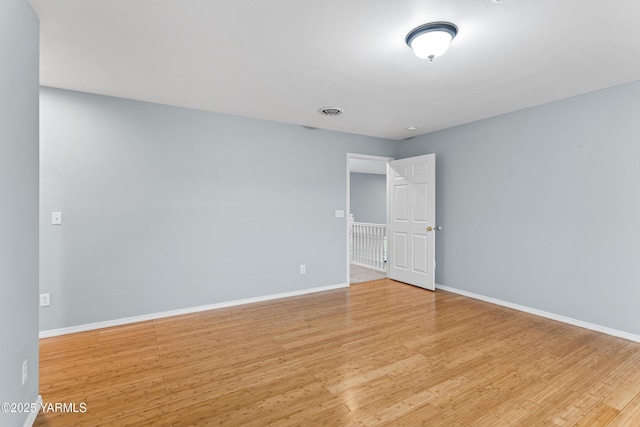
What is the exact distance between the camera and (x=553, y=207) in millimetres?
3430

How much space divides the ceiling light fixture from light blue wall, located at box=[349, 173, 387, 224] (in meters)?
7.96

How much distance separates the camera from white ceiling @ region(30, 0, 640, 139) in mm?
1842

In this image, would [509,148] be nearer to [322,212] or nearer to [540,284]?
[540,284]

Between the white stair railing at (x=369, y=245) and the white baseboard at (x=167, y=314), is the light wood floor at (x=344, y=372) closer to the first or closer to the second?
the white baseboard at (x=167, y=314)

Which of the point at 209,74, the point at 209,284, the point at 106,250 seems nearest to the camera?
the point at 209,74

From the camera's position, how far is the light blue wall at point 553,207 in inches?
116

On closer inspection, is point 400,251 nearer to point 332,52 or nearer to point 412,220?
point 412,220

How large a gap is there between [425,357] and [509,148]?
2.84 m

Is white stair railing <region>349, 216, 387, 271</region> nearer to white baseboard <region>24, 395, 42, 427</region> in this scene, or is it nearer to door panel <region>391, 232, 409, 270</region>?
door panel <region>391, 232, 409, 270</region>

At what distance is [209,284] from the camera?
12.3 feet

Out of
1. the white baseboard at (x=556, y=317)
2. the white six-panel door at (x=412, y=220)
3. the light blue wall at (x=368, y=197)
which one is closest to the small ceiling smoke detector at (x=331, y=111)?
the white six-panel door at (x=412, y=220)

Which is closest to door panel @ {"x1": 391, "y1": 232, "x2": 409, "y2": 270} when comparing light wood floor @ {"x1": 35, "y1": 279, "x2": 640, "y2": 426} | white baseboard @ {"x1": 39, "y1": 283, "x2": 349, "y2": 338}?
white baseboard @ {"x1": 39, "y1": 283, "x2": 349, "y2": 338}

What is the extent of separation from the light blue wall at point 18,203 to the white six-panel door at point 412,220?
4373mm

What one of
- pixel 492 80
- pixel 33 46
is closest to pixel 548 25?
pixel 492 80
